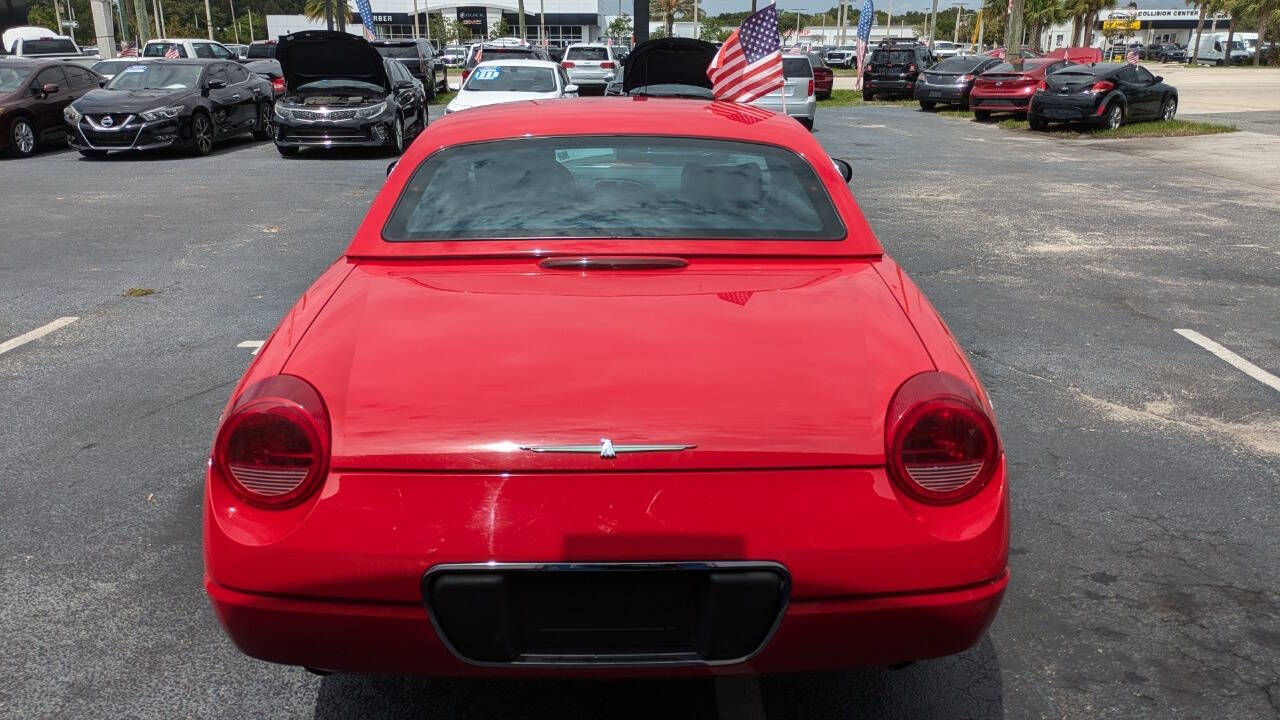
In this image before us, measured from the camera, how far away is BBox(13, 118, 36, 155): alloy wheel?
657 inches

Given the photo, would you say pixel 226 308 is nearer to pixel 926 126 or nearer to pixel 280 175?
pixel 280 175

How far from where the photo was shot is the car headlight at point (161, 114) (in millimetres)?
16031

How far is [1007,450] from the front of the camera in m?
4.67

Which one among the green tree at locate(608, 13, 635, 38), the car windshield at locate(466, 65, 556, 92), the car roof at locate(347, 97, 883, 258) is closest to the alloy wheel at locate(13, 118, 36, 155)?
the car windshield at locate(466, 65, 556, 92)

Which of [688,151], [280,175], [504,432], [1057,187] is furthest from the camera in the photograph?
[280,175]

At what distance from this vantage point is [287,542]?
7.22ft

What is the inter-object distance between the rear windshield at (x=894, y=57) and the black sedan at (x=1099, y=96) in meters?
11.7

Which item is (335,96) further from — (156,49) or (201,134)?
(156,49)

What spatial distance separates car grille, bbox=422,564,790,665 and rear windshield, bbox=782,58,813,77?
20464 millimetres

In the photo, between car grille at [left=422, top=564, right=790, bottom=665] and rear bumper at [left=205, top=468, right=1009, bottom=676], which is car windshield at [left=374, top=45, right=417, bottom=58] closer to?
rear bumper at [left=205, top=468, right=1009, bottom=676]

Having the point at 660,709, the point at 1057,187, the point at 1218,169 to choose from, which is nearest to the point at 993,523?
the point at 660,709

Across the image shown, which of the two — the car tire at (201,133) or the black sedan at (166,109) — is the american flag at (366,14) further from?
the car tire at (201,133)

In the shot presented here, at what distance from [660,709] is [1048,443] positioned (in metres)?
2.68

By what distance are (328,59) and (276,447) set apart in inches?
620
